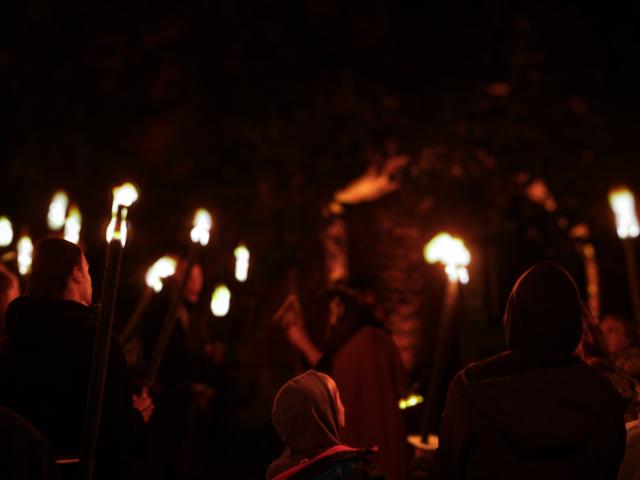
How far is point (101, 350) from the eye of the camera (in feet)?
9.14

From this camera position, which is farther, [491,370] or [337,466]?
[337,466]

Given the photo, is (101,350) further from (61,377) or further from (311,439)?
(311,439)

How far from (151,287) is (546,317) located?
3.10 meters

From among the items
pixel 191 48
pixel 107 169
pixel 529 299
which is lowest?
pixel 529 299

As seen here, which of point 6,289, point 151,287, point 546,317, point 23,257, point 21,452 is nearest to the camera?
point 21,452

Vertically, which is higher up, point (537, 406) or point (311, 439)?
point (537, 406)

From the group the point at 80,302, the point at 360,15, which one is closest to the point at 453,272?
the point at 80,302

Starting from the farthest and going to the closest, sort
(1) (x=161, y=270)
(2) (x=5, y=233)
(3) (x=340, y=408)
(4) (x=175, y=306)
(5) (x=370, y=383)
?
(2) (x=5, y=233) → (1) (x=161, y=270) → (5) (x=370, y=383) → (4) (x=175, y=306) → (3) (x=340, y=408)

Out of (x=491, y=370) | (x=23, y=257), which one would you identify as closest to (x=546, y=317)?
(x=491, y=370)

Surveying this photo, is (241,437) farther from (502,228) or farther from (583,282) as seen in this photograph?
(583,282)

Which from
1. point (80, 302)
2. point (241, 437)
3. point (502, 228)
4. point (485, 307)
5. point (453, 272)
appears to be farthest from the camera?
point (485, 307)

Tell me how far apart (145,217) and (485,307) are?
5.47 m

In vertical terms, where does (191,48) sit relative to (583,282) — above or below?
above

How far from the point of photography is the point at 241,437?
10.1m
